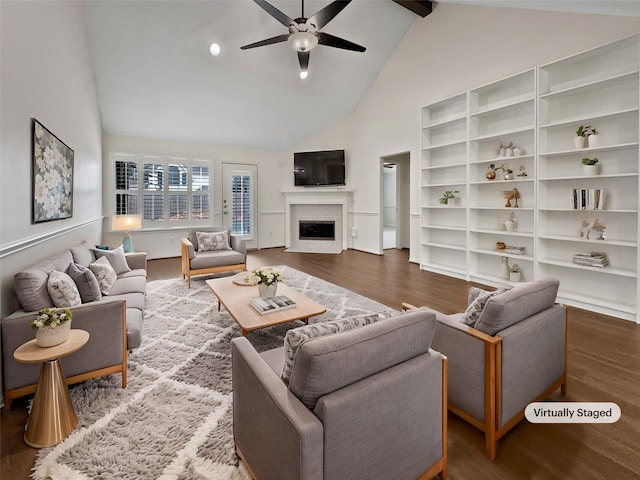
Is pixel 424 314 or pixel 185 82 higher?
pixel 185 82

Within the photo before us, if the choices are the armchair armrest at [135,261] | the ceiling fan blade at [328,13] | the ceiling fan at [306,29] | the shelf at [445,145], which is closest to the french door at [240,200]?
the armchair armrest at [135,261]

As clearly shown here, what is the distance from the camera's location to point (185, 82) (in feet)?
17.4

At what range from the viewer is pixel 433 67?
5512mm

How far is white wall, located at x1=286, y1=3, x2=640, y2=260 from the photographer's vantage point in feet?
12.6

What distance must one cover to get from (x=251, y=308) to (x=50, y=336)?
1379 mm

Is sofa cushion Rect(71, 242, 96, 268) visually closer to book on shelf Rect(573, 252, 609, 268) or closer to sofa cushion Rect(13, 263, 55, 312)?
sofa cushion Rect(13, 263, 55, 312)

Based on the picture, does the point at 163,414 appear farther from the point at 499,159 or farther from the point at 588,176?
the point at 499,159

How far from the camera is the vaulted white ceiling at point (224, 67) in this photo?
428 cm

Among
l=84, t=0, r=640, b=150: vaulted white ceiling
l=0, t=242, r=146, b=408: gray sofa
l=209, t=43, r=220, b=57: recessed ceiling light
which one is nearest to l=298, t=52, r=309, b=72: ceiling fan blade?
l=84, t=0, r=640, b=150: vaulted white ceiling

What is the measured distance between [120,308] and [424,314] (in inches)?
75.4

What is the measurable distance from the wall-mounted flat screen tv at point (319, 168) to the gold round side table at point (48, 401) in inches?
266

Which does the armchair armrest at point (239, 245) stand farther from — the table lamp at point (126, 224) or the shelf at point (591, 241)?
the shelf at point (591, 241)

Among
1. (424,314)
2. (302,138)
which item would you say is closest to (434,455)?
(424,314)

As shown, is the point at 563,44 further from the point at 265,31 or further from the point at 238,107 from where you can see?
the point at 238,107
